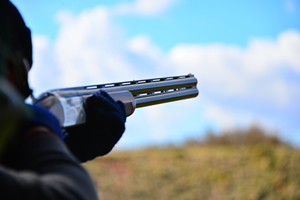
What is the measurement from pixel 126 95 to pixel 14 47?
1.32 m

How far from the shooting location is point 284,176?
35.5ft

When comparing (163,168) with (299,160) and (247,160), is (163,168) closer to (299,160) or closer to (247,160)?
(247,160)

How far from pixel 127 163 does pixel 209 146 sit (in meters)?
2.89

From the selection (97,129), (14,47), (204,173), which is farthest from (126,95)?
(204,173)

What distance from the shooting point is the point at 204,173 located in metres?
12.1

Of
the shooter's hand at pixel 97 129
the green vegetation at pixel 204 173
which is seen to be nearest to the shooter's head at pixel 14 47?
the shooter's hand at pixel 97 129

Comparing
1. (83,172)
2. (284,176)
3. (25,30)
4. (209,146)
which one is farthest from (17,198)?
(209,146)

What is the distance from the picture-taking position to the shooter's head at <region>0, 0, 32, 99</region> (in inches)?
48.6

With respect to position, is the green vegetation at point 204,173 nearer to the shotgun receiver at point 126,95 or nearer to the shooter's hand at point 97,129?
the shotgun receiver at point 126,95

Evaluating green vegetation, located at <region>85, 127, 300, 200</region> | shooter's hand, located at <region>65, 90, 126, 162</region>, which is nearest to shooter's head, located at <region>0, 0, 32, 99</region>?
shooter's hand, located at <region>65, 90, 126, 162</region>

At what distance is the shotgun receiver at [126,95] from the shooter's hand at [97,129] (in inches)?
2.4

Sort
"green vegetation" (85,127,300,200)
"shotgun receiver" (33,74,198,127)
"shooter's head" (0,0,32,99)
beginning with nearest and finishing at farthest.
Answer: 1. "shooter's head" (0,0,32,99)
2. "shotgun receiver" (33,74,198,127)
3. "green vegetation" (85,127,300,200)

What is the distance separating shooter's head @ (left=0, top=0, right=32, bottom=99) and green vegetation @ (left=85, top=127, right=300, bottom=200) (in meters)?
9.26

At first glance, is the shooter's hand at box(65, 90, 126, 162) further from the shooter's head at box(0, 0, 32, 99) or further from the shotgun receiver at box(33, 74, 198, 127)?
the shooter's head at box(0, 0, 32, 99)
